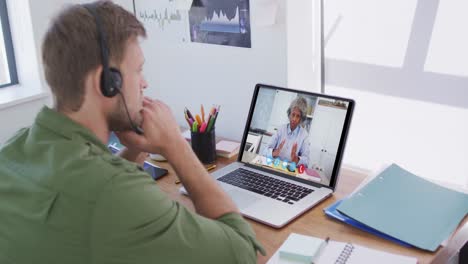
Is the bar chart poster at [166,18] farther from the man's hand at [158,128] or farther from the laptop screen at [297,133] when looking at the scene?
the man's hand at [158,128]

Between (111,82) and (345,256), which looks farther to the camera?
(345,256)

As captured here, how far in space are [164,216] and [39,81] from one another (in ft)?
4.98

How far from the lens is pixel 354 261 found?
3.46 ft

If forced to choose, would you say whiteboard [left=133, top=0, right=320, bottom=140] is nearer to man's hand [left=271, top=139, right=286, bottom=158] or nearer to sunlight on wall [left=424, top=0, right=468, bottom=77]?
man's hand [left=271, top=139, right=286, bottom=158]

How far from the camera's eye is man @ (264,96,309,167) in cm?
144

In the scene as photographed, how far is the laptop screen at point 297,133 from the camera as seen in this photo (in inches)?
54.7

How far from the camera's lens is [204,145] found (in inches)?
62.8

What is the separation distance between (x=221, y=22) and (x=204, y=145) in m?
0.42

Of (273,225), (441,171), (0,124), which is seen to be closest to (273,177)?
(273,225)

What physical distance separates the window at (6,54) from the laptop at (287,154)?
122cm

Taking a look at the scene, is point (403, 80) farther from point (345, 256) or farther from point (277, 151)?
point (345, 256)

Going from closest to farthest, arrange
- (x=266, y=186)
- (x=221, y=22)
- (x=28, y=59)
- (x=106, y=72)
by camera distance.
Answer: (x=106, y=72) → (x=266, y=186) → (x=221, y=22) → (x=28, y=59)

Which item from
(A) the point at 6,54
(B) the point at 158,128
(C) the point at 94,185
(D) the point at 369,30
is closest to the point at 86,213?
(C) the point at 94,185

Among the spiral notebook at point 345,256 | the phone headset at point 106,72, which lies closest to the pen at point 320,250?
the spiral notebook at point 345,256
